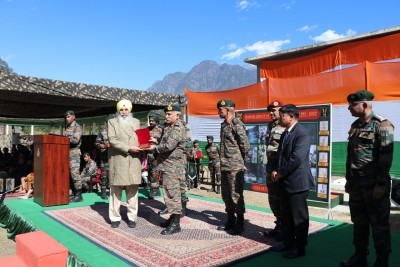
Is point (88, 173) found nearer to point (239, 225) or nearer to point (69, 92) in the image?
point (69, 92)

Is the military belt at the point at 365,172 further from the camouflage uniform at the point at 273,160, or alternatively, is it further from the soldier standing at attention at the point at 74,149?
the soldier standing at attention at the point at 74,149

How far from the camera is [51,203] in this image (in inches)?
219

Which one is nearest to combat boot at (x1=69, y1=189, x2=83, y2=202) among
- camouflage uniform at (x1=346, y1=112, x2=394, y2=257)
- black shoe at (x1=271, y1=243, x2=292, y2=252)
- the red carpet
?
the red carpet

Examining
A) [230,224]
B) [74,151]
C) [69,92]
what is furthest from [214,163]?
[230,224]

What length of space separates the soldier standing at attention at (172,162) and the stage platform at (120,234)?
0.99ft

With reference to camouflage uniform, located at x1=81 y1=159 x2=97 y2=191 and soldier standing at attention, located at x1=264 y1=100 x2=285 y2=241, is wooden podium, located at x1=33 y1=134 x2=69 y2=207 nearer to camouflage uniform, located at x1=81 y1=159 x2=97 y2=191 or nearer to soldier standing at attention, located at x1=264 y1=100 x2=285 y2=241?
camouflage uniform, located at x1=81 y1=159 x2=97 y2=191

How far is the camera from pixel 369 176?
2895 millimetres

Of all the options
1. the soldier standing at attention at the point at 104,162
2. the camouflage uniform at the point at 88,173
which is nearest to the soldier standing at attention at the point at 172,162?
the soldier standing at attention at the point at 104,162

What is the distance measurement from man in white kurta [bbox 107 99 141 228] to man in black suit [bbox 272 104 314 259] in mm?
1894

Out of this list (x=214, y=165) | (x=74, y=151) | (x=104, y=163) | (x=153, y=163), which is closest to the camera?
(x=74, y=151)

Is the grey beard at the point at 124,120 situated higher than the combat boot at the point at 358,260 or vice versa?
the grey beard at the point at 124,120

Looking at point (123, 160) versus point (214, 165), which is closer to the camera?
point (123, 160)

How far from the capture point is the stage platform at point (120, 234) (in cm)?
323

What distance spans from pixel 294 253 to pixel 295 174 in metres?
0.80
